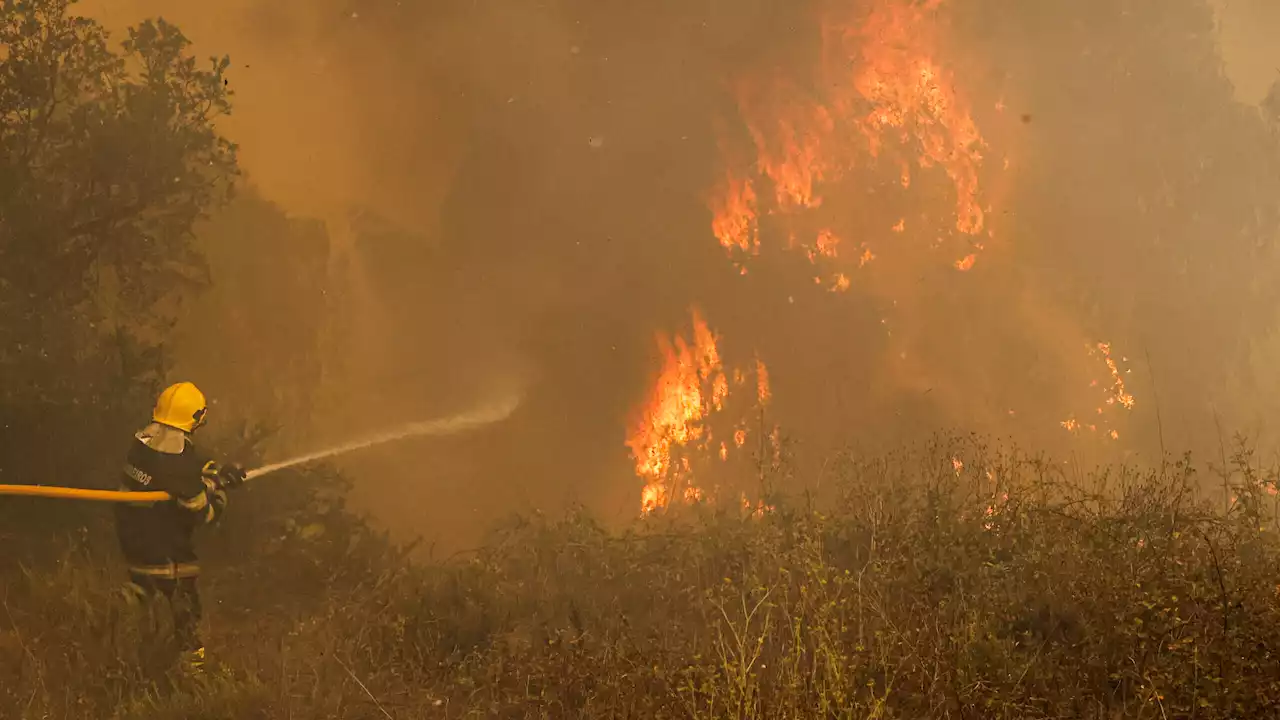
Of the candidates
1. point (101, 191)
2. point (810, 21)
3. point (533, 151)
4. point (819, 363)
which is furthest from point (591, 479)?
point (810, 21)

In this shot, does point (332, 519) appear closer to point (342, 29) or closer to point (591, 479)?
point (591, 479)

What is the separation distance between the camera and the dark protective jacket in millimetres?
4695

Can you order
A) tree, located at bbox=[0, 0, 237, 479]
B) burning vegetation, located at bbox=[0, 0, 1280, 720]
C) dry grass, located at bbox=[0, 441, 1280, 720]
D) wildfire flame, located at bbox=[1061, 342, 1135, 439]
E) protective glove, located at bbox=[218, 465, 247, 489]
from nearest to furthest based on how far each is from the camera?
dry grass, located at bbox=[0, 441, 1280, 720], burning vegetation, located at bbox=[0, 0, 1280, 720], protective glove, located at bbox=[218, 465, 247, 489], tree, located at bbox=[0, 0, 237, 479], wildfire flame, located at bbox=[1061, 342, 1135, 439]

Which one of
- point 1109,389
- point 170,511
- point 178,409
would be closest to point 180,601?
point 170,511

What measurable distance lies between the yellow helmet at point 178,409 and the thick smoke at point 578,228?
242 cm

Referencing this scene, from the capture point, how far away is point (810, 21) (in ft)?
27.9

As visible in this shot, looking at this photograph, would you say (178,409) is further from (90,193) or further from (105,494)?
(90,193)

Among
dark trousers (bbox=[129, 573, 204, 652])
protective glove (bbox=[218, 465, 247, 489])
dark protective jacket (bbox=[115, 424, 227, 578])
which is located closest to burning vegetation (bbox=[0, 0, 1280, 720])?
dark trousers (bbox=[129, 573, 204, 652])

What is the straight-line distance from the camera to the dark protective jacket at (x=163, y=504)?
15.4ft

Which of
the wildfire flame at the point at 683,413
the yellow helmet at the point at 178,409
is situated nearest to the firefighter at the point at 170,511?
the yellow helmet at the point at 178,409

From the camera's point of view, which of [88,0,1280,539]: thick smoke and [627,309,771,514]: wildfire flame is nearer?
[88,0,1280,539]: thick smoke

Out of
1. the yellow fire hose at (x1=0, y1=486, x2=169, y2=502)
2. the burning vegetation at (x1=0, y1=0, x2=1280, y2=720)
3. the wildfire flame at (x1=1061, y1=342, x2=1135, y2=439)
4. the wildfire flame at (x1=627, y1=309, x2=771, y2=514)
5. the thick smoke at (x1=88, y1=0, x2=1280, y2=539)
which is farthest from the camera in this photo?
the wildfire flame at (x1=1061, y1=342, x2=1135, y2=439)

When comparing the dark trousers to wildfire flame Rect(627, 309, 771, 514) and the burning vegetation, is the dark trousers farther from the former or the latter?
wildfire flame Rect(627, 309, 771, 514)

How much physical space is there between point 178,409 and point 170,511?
65 cm
